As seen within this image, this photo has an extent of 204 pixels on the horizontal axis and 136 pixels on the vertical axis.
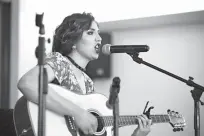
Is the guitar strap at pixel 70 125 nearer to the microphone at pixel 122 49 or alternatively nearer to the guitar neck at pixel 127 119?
the guitar neck at pixel 127 119

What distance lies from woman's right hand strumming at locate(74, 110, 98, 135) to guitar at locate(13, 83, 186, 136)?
0.08ft

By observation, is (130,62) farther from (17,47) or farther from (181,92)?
(17,47)

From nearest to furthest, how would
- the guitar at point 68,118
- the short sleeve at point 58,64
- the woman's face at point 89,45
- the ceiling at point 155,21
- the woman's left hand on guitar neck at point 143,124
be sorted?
the guitar at point 68,118, the short sleeve at point 58,64, the woman's left hand on guitar neck at point 143,124, the woman's face at point 89,45, the ceiling at point 155,21

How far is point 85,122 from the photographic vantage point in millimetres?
1641

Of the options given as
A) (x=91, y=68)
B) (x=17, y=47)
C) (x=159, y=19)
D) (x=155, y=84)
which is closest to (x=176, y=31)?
(x=159, y=19)

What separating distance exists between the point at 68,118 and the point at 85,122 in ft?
0.29

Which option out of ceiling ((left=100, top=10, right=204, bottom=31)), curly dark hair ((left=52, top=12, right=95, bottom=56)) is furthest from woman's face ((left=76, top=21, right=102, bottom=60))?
ceiling ((left=100, top=10, right=204, bottom=31))

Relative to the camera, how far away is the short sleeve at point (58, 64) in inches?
67.2

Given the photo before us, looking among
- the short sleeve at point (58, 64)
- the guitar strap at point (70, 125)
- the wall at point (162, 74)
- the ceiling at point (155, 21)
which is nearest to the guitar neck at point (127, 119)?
the guitar strap at point (70, 125)

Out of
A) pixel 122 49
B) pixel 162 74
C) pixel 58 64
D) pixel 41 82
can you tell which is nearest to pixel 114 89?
pixel 41 82

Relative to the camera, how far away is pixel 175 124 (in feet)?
6.22

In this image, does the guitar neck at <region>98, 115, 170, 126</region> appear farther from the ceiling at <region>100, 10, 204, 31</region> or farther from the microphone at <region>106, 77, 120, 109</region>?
the ceiling at <region>100, 10, 204, 31</region>

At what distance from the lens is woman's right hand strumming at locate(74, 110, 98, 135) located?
163cm

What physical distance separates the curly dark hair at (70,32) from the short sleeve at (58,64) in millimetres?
134
